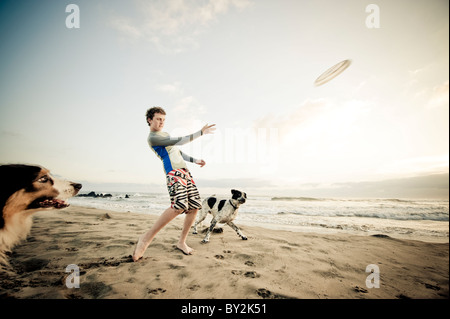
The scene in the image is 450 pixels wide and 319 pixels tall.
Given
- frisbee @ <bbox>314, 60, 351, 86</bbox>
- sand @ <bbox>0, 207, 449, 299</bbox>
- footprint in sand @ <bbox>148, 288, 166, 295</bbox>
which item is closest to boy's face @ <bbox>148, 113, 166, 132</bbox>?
sand @ <bbox>0, 207, 449, 299</bbox>

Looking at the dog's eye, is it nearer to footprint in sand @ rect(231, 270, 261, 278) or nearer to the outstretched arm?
the outstretched arm

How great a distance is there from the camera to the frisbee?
156 inches

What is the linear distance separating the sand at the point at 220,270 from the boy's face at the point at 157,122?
1967mm

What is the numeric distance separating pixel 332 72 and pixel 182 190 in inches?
178

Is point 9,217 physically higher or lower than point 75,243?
higher

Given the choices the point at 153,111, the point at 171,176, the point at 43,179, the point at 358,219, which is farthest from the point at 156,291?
the point at 358,219

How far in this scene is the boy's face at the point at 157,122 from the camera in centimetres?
263

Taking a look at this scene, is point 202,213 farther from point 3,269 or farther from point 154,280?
point 3,269

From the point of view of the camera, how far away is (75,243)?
321cm

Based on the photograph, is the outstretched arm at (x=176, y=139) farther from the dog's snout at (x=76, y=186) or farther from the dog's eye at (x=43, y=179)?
the dog's eye at (x=43, y=179)

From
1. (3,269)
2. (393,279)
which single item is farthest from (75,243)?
(393,279)

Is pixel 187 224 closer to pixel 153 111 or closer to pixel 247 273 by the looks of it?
pixel 247 273

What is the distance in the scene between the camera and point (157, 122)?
8.64 ft
